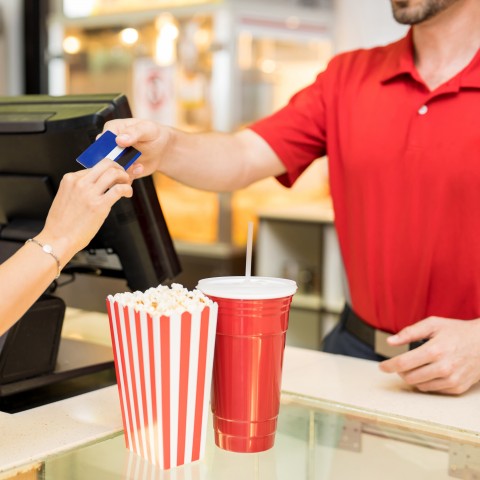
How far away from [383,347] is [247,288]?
753 millimetres

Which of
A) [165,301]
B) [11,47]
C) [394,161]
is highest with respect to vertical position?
[11,47]

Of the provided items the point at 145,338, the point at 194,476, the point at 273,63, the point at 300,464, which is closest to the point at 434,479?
the point at 300,464

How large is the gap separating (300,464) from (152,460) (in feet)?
0.62

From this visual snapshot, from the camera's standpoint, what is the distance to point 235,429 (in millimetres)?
1020

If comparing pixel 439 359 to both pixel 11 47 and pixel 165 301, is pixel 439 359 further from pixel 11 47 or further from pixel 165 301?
pixel 11 47

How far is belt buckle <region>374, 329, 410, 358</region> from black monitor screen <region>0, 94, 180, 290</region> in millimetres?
498

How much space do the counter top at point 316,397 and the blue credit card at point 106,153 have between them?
1.19 ft

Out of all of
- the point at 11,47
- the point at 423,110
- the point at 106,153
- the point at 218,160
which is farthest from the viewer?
the point at 11,47

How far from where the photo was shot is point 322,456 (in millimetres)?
1087

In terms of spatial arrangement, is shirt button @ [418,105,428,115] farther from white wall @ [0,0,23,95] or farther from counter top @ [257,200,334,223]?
white wall @ [0,0,23,95]

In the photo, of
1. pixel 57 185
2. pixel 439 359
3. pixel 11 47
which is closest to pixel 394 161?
pixel 439 359

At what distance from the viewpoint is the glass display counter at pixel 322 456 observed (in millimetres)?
998

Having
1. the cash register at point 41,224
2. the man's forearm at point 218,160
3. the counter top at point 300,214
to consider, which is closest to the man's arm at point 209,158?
the man's forearm at point 218,160

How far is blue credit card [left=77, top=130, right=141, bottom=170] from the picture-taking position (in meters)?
1.04
